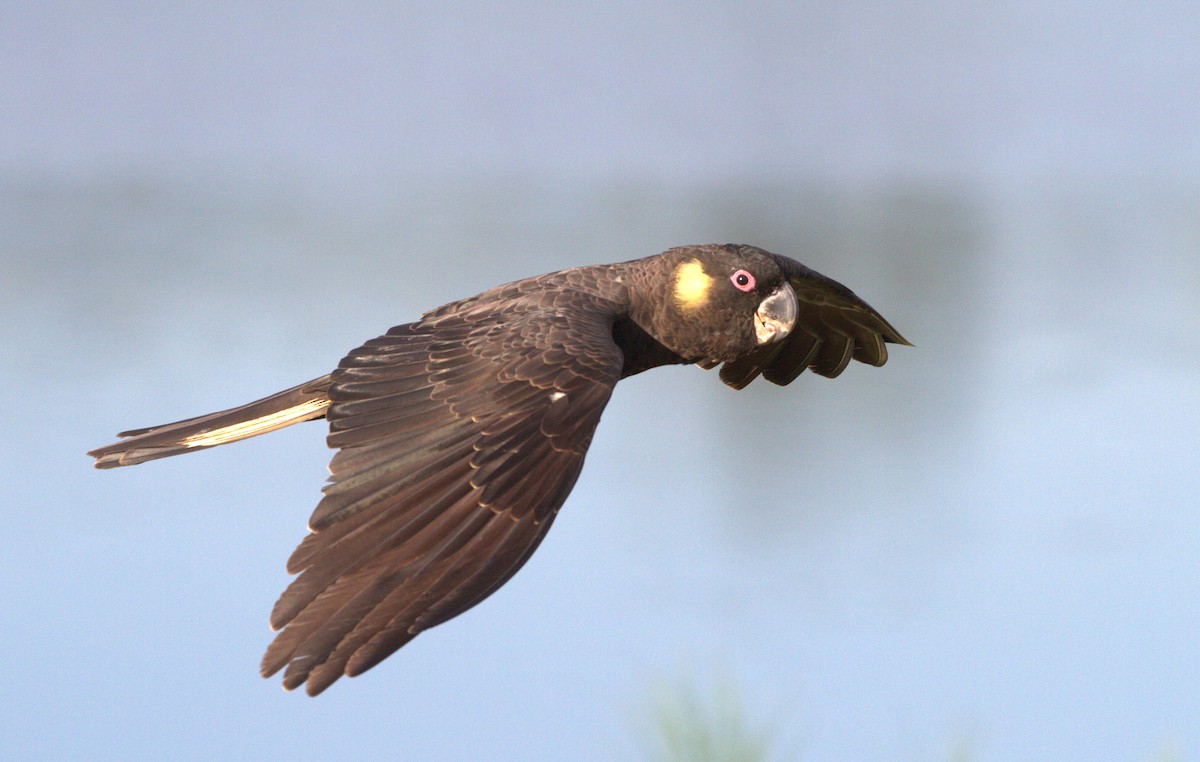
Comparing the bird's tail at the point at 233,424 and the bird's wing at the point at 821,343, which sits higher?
the bird's tail at the point at 233,424

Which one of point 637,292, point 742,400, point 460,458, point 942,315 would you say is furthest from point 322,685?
point 942,315

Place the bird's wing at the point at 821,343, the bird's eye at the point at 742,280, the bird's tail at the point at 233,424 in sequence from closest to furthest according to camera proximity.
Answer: the bird's tail at the point at 233,424 < the bird's eye at the point at 742,280 < the bird's wing at the point at 821,343

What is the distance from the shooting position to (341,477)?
7.73ft

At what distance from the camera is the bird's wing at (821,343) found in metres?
3.73

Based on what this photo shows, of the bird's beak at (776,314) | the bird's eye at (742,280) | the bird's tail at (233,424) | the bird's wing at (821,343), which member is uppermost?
the bird's tail at (233,424)

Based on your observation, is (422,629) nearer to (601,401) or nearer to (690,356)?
(601,401)

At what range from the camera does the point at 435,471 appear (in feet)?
7.84

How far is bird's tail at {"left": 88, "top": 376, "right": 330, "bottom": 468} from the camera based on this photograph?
9.62 ft

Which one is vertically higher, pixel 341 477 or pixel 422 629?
pixel 341 477

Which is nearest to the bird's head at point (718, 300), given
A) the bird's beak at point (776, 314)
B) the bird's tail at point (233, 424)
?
the bird's beak at point (776, 314)

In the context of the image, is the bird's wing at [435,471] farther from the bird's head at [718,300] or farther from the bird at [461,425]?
the bird's head at [718,300]

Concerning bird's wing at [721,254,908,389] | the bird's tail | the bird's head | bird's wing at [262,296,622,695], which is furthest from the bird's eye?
the bird's tail

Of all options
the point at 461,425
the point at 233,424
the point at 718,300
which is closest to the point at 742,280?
the point at 718,300

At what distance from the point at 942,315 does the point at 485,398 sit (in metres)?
8.86
